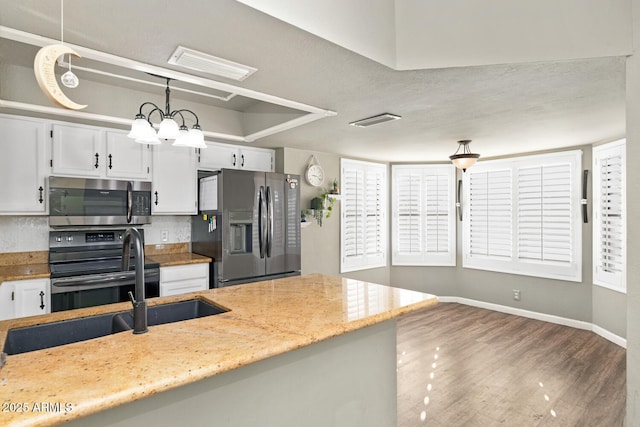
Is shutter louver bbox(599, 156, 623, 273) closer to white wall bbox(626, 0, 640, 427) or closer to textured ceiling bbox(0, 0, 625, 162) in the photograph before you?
textured ceiling bbox(0, 0, 625, 162)

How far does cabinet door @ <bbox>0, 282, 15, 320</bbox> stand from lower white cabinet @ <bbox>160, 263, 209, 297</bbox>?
108 cm

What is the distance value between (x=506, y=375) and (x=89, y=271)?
3.76 meters

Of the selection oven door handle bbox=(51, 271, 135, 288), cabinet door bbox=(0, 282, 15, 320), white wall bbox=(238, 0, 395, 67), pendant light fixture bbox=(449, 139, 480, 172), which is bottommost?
cabinet door bbox=(0, 282, 15, 320)

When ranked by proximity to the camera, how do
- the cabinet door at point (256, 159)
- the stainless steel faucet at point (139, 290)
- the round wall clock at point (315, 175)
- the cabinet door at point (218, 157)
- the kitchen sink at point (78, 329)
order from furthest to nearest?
1. the round wall clock at point (315, 175)
2. the cabinet door at point (256, 159)
3. the cabinet door at point (218, 157)
4. the kitchen sink at point (78, 329)
5. the stainless steel faucet at point (139, 290)

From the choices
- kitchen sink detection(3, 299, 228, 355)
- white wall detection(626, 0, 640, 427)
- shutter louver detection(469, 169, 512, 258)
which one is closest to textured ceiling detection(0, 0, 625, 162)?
white wall detection(626, 0, 640, 427)

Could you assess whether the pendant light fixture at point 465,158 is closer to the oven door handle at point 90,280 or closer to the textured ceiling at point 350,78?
the textured ceiling at point 350,78

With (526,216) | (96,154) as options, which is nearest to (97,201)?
(96,154)

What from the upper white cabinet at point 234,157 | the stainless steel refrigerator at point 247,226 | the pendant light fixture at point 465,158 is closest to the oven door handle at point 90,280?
the stainless steel refrigerator at point 247,226

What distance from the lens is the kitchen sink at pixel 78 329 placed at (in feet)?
4.91

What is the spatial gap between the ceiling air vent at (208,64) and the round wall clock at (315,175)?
2.51 m

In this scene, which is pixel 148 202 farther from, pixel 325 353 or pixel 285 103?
pixel 325 353

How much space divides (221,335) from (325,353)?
1.78ft

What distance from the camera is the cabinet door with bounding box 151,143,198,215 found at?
3.62 metres

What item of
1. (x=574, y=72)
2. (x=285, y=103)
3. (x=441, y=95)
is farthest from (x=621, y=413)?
(x=285, y=103)
